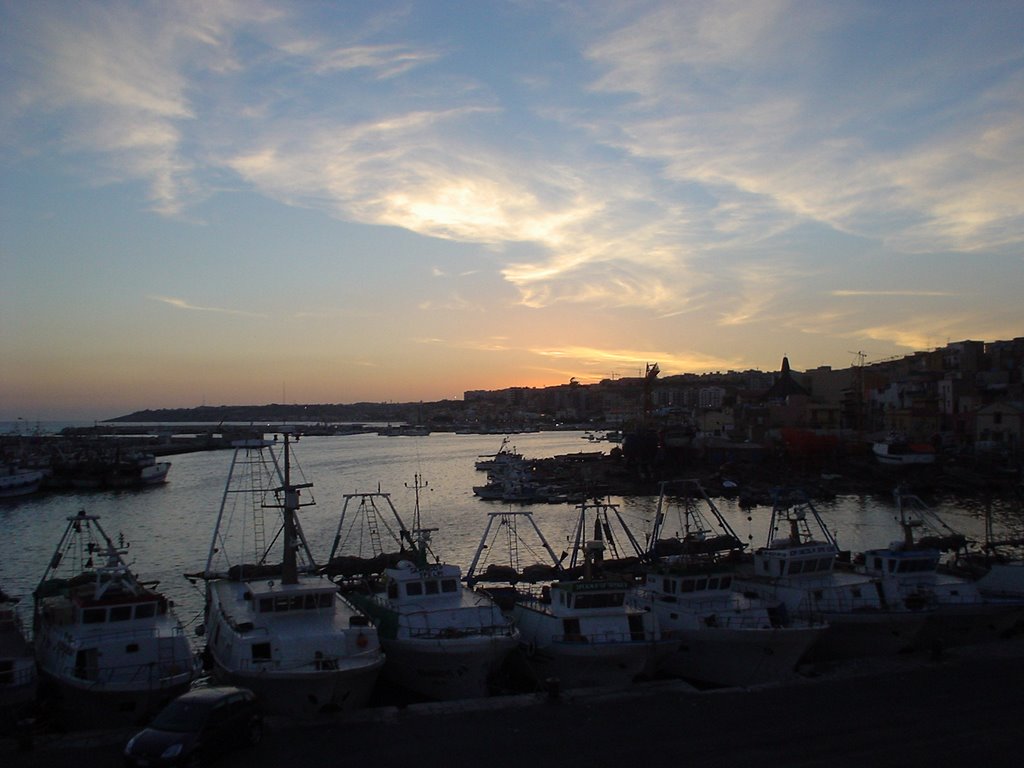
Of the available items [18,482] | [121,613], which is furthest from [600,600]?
[18,482]

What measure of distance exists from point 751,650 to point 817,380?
88690 mm

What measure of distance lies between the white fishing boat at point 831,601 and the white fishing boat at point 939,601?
0.42 m

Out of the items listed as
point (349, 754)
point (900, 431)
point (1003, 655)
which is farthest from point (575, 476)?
point (349, 754)

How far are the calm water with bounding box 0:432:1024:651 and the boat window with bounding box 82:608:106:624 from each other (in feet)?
26.8

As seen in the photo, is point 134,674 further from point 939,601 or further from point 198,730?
point 939,601

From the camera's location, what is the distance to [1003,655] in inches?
522

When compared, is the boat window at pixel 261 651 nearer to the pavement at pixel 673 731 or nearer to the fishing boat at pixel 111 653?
the fishing boat at pixel 111 653

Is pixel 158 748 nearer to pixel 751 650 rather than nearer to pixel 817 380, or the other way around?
pixel 751 650

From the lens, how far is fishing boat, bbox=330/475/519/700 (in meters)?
14.1

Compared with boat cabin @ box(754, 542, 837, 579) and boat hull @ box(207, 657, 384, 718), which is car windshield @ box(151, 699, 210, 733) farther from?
boat cabin @ box(754, 542, 837, 579)

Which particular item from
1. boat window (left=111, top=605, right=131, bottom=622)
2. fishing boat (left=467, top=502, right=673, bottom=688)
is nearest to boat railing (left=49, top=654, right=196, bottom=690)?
boat window (left=111, top=605, right=131, bottom=622)

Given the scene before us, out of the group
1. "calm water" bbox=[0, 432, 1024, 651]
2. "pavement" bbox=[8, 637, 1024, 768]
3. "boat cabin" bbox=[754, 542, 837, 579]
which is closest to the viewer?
"pavement" bbox=[8, 637, 1024, 768]

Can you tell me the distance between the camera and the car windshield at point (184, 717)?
907 cm

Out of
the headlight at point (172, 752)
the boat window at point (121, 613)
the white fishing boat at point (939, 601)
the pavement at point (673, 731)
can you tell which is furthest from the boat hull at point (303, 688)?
the white fishing boat at point (939, 601)
